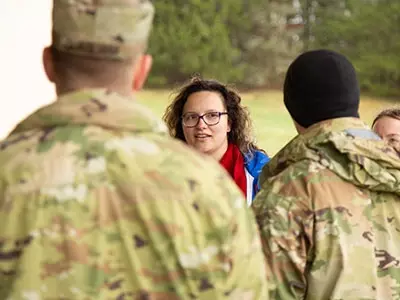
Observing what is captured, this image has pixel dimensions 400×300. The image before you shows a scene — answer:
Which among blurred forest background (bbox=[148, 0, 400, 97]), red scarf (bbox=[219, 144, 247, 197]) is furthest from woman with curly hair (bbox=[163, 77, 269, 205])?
blurred forest background (bbox=[148, 0, 400, 97])

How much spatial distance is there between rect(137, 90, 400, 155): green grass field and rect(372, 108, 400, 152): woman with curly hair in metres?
2.70

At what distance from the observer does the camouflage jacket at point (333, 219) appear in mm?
1666

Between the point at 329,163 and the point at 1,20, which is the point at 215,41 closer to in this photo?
the point at 1,20

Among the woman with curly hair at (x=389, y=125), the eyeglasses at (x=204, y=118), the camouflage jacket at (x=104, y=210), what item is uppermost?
the camouflage jacket at (x=104, y=210)

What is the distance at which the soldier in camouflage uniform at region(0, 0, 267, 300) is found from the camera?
4.07 feet

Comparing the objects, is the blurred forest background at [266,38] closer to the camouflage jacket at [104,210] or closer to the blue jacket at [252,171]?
the blue jacket at [252,171]

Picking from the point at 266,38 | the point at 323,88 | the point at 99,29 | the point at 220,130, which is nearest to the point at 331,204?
the point at 323,88

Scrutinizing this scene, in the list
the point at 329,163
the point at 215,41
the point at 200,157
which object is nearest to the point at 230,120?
the point at 329,163

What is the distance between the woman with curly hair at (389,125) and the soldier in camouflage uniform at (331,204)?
1102 mm

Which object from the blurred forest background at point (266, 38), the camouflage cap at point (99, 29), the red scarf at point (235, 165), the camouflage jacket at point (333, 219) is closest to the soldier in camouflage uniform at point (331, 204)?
the camouflage jacket at point (333, 219)

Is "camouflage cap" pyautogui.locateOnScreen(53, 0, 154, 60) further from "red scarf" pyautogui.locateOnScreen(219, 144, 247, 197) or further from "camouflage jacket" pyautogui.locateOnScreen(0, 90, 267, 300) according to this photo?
"red scarf" pyautogui.locateOnScreen(219, 144, 247, 197)

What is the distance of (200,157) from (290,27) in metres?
4.96

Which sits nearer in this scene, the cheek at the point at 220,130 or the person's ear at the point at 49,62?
the person's ear at the point at 49,62

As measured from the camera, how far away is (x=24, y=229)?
124 centimetres
